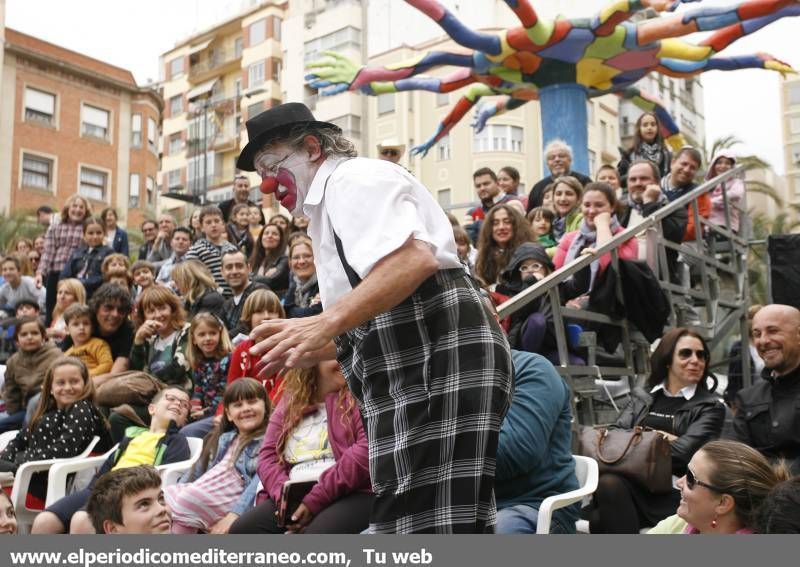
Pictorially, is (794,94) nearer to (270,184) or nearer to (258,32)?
(258,32)

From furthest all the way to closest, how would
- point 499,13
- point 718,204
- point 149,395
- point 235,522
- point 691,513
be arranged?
1. point 499,13
2. point 718,204
3. point 149,395
4. point 235,522
5. point 691,513

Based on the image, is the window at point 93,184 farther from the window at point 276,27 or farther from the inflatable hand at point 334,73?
the inflatable hand at point 334,73

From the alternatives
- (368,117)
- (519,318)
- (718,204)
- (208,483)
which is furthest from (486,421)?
(368,117)

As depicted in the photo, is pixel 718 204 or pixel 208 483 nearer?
pixel 208 483

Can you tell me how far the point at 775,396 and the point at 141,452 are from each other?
347cm

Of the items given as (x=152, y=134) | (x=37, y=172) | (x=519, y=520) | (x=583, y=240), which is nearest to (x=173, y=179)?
(x=152, y=134)

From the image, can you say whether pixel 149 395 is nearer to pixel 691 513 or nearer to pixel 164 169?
pixel 691 513

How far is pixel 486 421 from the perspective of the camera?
2322mm

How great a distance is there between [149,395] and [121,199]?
114ft

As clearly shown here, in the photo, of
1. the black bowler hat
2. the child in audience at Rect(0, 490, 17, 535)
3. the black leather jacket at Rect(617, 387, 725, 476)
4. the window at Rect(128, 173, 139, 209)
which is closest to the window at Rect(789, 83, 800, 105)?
the window at Rect(128, 173, 139, 209)

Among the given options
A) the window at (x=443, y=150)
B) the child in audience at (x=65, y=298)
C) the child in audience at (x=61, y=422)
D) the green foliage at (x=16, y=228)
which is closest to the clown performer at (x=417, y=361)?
the child in audience at (x=61, y=422)

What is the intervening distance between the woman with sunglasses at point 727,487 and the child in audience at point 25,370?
5.38m

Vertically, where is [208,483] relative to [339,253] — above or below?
below

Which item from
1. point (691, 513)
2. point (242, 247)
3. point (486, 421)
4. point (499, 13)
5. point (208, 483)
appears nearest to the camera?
point (486, 421)
